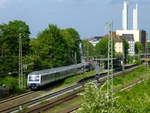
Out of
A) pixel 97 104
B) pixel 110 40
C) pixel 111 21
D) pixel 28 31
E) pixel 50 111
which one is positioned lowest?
pixel 50 111

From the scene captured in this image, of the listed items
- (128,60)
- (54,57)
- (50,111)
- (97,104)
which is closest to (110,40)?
(97,104)

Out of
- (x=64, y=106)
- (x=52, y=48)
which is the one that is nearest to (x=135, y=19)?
(x=52, y=48)

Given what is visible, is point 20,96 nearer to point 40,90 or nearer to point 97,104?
point 40,90

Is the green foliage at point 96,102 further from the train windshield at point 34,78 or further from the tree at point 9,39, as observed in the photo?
the tree at point 9,39

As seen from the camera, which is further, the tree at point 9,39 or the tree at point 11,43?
the tree at point 9,39

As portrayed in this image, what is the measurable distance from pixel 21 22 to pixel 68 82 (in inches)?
677

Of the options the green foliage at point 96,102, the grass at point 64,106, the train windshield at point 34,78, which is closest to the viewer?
the green foliage at point 96,102

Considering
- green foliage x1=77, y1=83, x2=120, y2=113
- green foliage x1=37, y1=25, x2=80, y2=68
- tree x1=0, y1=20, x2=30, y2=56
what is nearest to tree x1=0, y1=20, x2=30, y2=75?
tree x1=0, y1=20, x2=30, y2=56

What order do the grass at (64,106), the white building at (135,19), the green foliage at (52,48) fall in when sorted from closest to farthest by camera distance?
the grass at (64,106)
the green foliage at (52,48)
the white building at (135,19)

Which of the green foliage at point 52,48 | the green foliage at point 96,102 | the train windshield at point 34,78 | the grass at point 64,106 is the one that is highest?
the green foliage at point 52,48

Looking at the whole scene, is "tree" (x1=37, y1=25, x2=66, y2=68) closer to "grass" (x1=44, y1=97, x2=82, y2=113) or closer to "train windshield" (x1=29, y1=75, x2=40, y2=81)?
"train windshield" (x1=29, y1=75, x2=40, y2=81)

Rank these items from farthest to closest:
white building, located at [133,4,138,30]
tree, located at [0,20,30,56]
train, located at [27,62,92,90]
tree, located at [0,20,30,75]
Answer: white building, located at [133,4,138,30] → tree, located at [0,20,30,56] → tree, located at [0,20,30,75] → train, located at [27,62,92,90]

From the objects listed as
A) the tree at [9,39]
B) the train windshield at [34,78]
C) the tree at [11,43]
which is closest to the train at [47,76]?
the train windshield at [34,78]

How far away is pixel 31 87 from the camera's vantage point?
3528 centimetres
